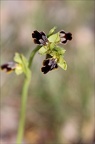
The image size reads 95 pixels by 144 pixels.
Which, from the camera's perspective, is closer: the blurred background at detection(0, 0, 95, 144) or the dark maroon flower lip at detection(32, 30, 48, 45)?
the dark maroon flower lip at detection(32, 30, 48, 45)

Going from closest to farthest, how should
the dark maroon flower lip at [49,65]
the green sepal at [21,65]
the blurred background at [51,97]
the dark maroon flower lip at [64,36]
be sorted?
the dark maroon flower lip at [49,65]
the dark maroon flower lip at [64,36]
the green sepal at [21,65]
the blurred background at [51,97]

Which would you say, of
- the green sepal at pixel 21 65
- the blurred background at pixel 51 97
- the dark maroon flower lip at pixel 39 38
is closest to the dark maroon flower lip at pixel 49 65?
the dark maroon flower lip at pixel 39 38

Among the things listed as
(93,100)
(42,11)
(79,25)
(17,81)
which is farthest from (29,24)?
(93,100)

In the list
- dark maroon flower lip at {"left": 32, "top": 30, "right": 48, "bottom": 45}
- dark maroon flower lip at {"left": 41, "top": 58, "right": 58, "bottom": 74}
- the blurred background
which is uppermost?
the blurred background

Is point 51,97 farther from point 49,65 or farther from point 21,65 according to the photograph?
point 49,65

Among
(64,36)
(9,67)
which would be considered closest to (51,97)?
(9,67)

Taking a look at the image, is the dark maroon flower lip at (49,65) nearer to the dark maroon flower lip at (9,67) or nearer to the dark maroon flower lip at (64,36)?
the dark maroon flower lip at (64,36)

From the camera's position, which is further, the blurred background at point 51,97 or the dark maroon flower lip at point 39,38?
the blurred background at point 51,97

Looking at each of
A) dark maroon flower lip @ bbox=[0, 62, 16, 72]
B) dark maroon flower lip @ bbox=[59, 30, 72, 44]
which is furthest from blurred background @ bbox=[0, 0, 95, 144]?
dark maroon flower lip @ bbox=[59, 30, 72, 44]

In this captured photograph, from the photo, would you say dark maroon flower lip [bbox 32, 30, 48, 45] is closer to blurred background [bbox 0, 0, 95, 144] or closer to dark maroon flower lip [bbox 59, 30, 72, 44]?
dark maroon flower lip [bbox 59, 30, 72, 44]
